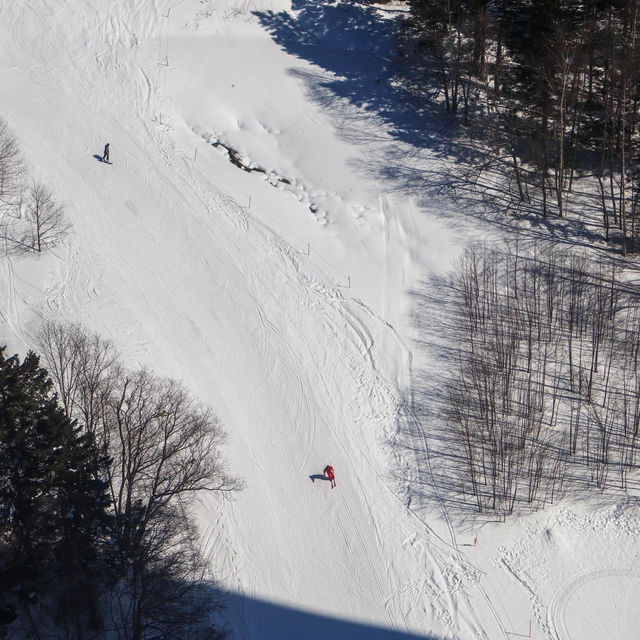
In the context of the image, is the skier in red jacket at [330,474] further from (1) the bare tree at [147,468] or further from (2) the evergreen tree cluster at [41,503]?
(2) the evergreen tree cluster at [41,503]

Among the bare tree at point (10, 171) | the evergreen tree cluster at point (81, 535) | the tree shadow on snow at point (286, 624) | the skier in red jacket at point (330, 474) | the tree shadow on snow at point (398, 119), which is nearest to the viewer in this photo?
the evergreen tree cluster at point (81, 535)

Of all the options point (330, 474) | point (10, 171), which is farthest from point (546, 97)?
point (10, 171)

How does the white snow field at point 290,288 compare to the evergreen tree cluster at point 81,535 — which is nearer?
the evergreen tree cluster at point 81,535

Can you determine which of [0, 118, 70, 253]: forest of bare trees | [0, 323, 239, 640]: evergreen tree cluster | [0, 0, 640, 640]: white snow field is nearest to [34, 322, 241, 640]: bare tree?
[0, 323, 239, 640]: evergreen tree cluster

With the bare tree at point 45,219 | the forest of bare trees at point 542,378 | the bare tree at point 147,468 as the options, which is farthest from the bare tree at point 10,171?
the forest of bare trees at point 542,378

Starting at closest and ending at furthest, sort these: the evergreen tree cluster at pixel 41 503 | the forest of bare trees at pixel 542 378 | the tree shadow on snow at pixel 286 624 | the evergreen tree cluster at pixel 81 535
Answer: the evergreen tree cluster at pixel 41 503
the evergreen tree cluster at pixel 81 535
the tree shadow on snow at pixel 286 624
the forest of bare trees at pixel 542 378

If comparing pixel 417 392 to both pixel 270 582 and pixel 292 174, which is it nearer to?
pixel 270 582

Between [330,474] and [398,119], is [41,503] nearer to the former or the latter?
[330,474]
